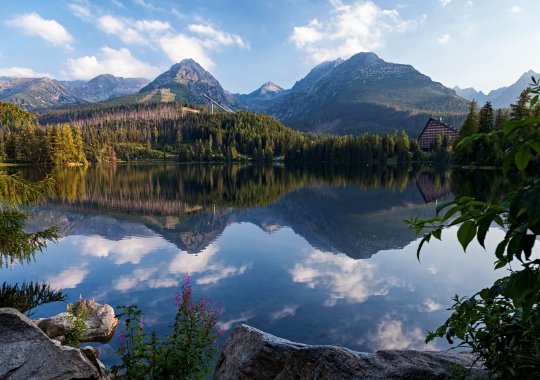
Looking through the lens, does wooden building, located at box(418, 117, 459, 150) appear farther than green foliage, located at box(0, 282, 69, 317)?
Yes

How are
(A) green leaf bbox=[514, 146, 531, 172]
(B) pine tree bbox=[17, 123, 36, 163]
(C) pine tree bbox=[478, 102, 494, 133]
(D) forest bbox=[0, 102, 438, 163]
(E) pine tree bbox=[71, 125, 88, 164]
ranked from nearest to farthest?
(A) green leaf bbox=[514, 146, 531, 172] < (C) pine tree bbox=[478, 102, 494, 133] < (B) pine tree bbox=[17, 123, 36, 163] < (D) forest bbox=[0, 102, 438, 163] < (E) pine tree bbox=[71, 125, 88, 164]

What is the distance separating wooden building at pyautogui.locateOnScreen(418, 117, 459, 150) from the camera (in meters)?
126

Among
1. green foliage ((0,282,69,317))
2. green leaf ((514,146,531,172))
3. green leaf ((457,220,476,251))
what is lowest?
green foliage ((0,282,69,317))

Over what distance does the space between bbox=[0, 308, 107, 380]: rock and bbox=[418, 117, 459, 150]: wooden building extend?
141800 millimetres

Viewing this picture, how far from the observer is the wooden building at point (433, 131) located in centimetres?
12569

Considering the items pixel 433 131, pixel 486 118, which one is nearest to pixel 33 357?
pixel 486 118

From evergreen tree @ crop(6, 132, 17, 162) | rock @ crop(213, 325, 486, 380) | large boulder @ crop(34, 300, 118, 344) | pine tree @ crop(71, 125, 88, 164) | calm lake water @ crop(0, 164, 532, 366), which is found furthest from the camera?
pine tree @ crop(71, 125, 88, 164)

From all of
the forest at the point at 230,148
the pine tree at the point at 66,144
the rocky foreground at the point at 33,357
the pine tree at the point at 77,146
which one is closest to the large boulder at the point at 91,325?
the rocky foreground at the point at 33,357

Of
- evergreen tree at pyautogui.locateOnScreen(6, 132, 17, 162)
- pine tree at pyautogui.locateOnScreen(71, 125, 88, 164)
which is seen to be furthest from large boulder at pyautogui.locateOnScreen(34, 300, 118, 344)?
evergreen tree at pyautogui.locateOnScreen(6, 132, 17, 162)

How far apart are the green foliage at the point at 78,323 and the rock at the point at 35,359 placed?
6.30 feet

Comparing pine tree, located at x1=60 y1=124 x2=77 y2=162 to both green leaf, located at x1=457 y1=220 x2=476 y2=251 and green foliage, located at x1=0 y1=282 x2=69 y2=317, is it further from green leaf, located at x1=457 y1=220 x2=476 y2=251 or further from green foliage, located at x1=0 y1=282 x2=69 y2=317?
green leaf, located at x1=457 y1=220 x2=476 y2=251

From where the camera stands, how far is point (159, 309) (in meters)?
9.57

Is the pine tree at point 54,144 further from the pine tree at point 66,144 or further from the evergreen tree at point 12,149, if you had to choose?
the evergreen tree at point 12,149

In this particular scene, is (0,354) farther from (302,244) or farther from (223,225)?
(223,225)
